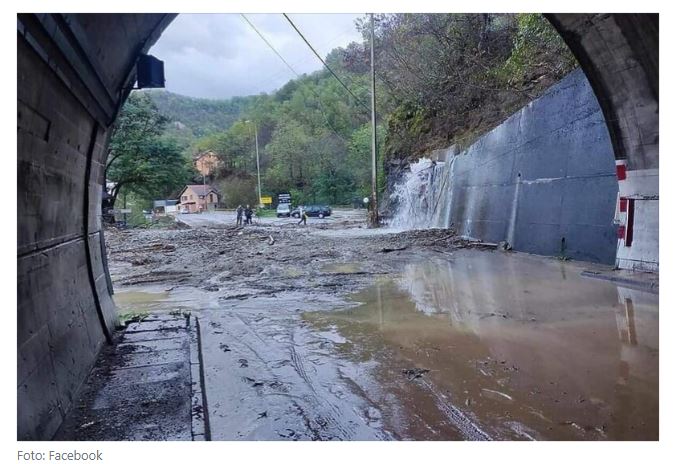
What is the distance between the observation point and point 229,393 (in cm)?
374

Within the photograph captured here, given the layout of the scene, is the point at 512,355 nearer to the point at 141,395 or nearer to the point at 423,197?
the point at 141,395

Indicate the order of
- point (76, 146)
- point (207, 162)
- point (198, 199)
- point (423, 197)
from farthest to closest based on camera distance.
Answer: point (207, 162), point (198, 199), point (423, 197), point (76, 146)

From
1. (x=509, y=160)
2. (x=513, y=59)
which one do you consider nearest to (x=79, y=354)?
(x=509, y=160)

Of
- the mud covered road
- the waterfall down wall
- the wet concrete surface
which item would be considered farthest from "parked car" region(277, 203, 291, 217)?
the wet concrete surface

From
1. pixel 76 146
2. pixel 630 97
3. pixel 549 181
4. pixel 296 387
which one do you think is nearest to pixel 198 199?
pixel 549 181

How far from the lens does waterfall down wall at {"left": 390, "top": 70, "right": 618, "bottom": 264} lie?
8.77 m

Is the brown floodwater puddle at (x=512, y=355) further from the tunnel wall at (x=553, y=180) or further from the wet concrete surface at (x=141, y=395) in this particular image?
the tunnel wall at (x=553, y=180)

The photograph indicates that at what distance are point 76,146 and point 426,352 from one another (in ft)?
11.8

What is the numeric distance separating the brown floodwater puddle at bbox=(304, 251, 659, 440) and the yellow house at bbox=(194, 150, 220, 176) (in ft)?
250

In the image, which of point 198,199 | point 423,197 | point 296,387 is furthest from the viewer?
point 198,199

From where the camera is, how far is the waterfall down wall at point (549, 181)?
8.77 m

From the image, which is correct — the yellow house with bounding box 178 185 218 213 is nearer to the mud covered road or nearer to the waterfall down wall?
the waterfall down wall

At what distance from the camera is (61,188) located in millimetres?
3621

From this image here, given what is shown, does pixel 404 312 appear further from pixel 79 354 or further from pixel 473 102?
pixel 473 102
